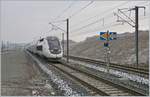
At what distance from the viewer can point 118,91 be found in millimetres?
10617

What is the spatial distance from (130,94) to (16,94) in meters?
4.27

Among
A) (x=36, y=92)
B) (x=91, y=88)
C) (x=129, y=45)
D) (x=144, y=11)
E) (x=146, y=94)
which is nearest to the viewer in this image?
(x=146, y=94)

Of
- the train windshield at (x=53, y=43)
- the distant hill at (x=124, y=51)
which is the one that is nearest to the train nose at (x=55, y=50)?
the train windshield at (x=53, y=43)

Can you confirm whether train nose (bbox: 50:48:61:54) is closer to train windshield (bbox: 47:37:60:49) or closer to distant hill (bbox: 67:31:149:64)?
train windshield (bbox: 47:37:60:49)

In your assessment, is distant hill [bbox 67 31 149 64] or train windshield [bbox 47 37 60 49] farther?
distant hill [bbox 67 31 149 64]

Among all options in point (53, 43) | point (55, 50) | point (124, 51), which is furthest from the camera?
point (124, 51)

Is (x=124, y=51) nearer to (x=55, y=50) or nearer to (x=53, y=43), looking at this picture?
(x=53, y=43)

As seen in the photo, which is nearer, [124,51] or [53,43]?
[53,43]

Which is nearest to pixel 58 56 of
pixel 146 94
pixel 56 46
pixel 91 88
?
pixel 56 46

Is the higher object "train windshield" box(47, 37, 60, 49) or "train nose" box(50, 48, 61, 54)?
"train windshield" box(47, 37, 60, 49)

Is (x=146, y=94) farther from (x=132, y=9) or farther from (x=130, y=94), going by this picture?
(x=132, y=9)

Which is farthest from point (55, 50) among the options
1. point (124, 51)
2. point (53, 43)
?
point (124, 51)

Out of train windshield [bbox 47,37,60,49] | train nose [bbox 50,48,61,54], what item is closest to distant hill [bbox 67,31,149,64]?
train nose [bbox 50,48,61,54]

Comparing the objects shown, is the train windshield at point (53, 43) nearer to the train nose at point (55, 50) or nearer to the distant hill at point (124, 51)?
the train nose at point (55, 50)
